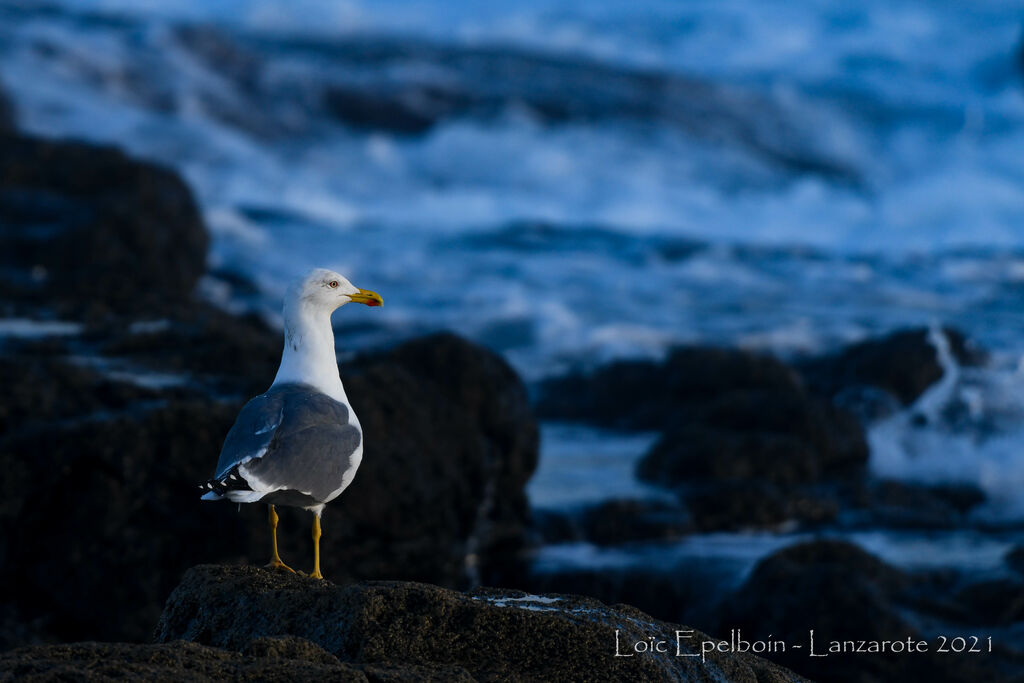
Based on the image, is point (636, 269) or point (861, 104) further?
point (861, 104)

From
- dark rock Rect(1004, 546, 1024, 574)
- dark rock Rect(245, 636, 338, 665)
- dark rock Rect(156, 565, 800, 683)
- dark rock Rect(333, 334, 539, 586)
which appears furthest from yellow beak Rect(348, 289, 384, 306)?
dark rock Rect(1004, 546, 1024, 574)

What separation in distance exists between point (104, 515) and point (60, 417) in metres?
0.70

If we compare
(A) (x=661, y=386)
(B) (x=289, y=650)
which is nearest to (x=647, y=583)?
(A) (x=661, y=386)

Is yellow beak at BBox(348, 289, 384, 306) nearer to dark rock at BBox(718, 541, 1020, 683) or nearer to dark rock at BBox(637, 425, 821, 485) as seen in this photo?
dark rock at BBox(718, 541, 1020, 683)

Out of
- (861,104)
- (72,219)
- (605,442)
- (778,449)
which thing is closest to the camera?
(778,449)

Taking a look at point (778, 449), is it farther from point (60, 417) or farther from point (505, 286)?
point (505, 286)

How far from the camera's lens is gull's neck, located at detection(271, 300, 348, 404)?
431 cm

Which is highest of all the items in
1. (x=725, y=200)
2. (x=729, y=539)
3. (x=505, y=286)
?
(x=725, y=200)

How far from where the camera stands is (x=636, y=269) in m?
19.9

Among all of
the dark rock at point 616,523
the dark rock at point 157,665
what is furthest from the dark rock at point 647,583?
the dark rock at point 157,665

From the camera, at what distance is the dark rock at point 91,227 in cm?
1093

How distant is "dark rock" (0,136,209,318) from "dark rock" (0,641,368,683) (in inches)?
274

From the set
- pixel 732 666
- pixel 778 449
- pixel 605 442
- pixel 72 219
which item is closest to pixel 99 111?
pixel 72 219

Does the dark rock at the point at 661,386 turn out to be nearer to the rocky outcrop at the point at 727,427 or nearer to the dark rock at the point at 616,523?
the rocky outcrop at the point at 727,427
